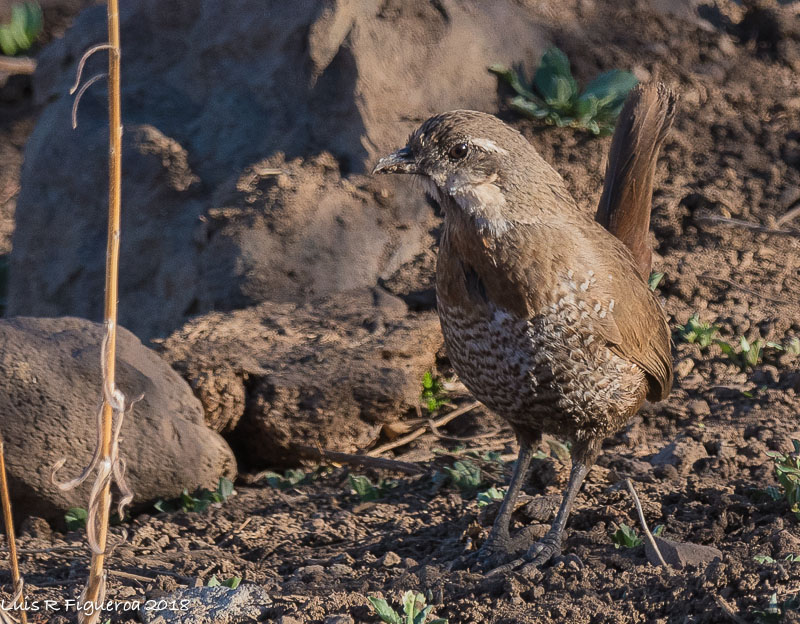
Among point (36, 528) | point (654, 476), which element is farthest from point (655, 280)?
point (36, 528)

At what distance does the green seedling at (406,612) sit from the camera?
2.79m

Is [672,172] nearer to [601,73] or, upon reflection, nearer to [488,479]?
[601,73]

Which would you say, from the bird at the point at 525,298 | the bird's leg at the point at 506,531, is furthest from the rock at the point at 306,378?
the bird at the point at 525,298

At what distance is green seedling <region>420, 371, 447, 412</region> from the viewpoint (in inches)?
196

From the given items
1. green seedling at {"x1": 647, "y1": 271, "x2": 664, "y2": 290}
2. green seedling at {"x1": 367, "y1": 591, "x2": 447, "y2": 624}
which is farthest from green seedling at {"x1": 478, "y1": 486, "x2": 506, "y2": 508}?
green seedling at {"x1": 647, "y1": 271, "x2": 664, "y2": 290}

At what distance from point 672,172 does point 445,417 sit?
227cm

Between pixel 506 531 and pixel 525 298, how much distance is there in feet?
3.21

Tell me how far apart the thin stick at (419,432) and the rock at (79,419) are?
754 millimetres

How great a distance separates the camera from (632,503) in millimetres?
3744

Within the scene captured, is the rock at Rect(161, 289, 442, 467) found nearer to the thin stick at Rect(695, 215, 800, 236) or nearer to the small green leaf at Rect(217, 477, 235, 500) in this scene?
the small green leaf at Rect(217, 477, 235, 500)

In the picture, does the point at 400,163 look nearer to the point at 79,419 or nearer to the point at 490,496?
the point at 490,496

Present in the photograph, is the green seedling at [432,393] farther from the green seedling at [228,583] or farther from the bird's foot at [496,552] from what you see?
the green seedling at [228,583]

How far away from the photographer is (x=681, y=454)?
410 cm

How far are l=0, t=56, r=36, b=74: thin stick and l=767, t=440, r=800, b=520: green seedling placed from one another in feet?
24.3
